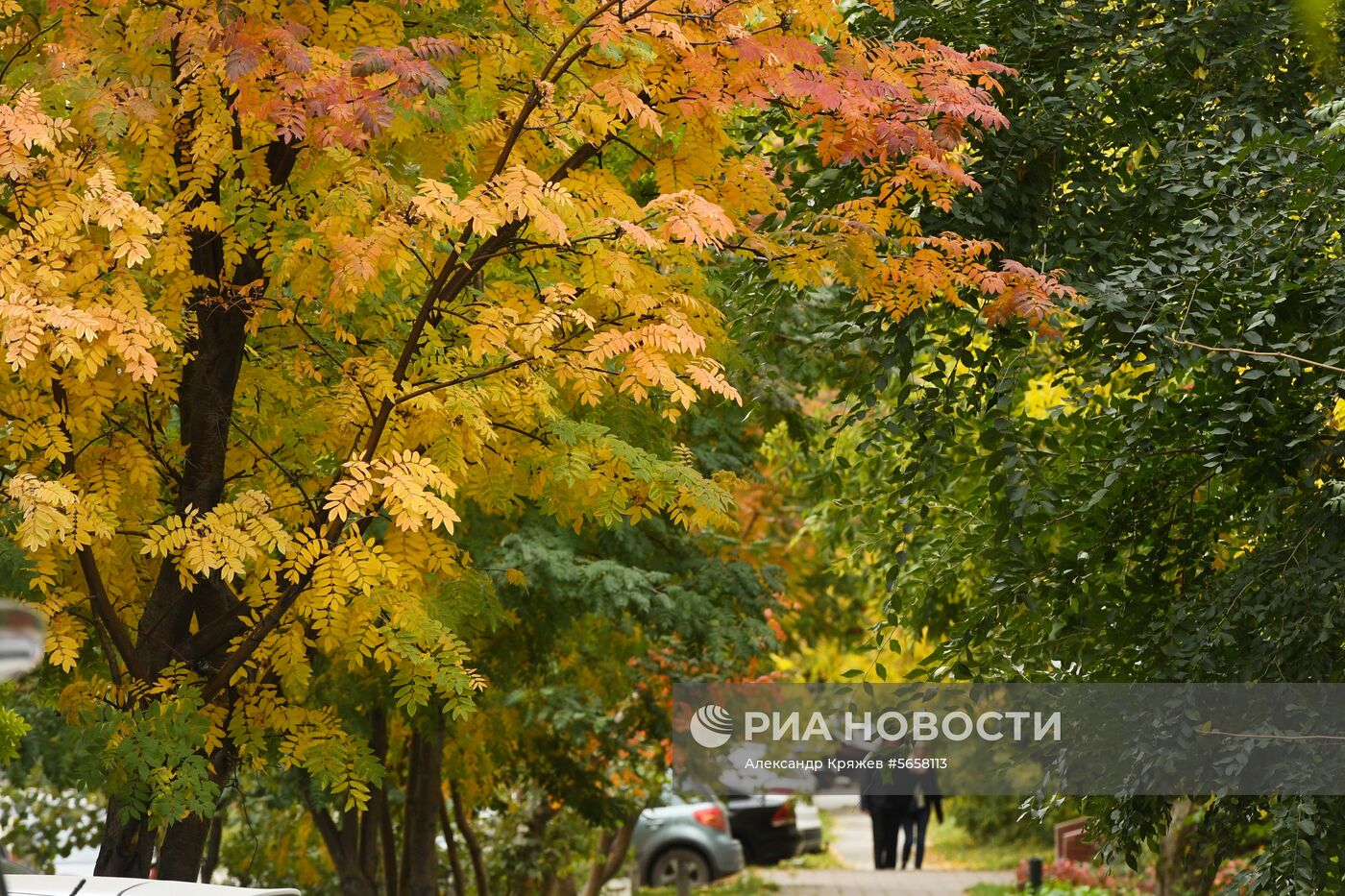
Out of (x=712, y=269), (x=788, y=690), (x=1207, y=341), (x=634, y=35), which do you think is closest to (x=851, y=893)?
(x=788, y=690)

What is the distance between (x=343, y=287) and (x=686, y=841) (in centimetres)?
1479

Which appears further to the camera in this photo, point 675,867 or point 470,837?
point 675,867

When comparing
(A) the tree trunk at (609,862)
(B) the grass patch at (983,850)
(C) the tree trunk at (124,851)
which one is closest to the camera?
(C) the tree trunk at (124,851)

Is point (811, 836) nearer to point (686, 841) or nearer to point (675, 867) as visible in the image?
point (675, 867)

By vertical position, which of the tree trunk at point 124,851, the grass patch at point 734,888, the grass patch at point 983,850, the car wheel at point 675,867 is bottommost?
the tree trunk at point 124,851

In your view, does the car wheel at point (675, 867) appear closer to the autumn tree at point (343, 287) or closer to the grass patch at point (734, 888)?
the grass patch at point (734, 888)

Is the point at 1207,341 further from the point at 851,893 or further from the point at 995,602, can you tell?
the point at 851,893

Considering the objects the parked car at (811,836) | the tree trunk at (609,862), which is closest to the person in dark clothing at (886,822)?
the parked car at (811,836)

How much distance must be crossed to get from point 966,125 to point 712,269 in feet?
6.24

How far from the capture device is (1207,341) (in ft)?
19.9
